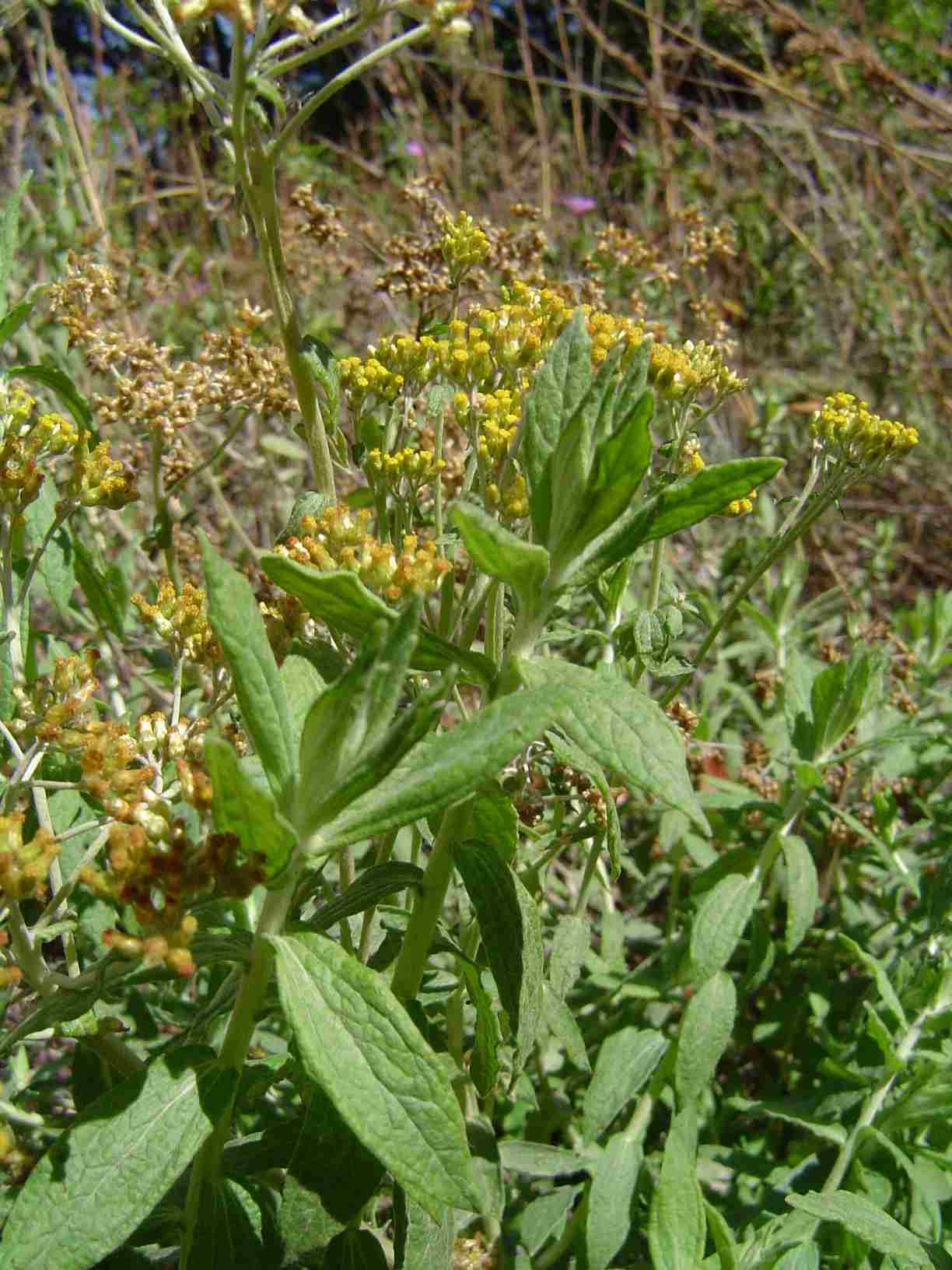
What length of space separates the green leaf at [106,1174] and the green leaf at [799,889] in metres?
1.53

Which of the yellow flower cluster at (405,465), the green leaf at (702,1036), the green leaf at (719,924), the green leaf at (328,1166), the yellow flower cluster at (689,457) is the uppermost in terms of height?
the yellow flower cluster at (405,465)

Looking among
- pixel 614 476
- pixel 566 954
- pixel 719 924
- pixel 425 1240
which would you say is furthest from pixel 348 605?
pixel 719 924

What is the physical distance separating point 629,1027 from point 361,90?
10.5m

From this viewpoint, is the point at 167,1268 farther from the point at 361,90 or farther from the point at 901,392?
the point at 361,90

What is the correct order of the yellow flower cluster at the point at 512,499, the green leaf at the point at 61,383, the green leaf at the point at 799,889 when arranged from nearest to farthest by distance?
1. the yellow flower cluster at the point at 512,499
2. the green leaf at the point at 61,383
3. the green leaf at the point at 799,889

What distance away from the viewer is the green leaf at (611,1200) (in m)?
2.07

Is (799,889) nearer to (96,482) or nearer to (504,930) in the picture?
(504,930)

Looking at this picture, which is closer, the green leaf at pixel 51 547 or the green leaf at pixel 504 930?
the green leaf at pixel 504 930

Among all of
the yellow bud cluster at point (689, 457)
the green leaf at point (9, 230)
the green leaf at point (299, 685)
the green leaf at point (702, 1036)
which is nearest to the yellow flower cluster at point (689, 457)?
the yellow bud cluster at point (689, 457)

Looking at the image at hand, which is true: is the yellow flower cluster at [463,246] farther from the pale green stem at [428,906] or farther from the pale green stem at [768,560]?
the pale green stem at [428,906]

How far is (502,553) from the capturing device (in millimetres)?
1340

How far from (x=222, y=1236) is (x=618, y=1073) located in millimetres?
1059

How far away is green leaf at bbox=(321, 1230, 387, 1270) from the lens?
5.40 feet

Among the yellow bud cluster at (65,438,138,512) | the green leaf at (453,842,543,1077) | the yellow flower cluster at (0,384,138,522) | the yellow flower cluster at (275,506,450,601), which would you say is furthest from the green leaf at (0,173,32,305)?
the green leaf at (453,842,543,1077)
